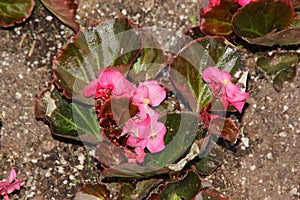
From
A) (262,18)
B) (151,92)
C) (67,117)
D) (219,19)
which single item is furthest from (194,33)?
(67,117)

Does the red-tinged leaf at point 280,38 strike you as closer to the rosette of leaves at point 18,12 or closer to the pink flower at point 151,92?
the pink flower at point 151,92

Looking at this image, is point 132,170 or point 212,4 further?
point 212,4

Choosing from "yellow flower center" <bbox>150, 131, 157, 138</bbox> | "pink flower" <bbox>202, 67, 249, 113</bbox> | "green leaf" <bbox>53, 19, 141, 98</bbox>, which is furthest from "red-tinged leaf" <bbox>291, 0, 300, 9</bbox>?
"yellow flower center" <bbox>150, 131, 157, 138</bbox>

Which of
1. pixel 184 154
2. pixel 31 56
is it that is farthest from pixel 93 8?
pixel 184 154

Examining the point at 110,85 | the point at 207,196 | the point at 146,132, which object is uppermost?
the point at 110,85

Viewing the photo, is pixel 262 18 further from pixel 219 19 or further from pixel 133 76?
pixel 133 76

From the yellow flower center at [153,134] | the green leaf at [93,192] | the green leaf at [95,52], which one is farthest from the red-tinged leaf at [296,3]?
the green leaf at [93,192]

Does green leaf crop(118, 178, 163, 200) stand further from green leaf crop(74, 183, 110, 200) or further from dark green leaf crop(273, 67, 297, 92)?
dark green leaf crop(273, 67, 297, 92)
